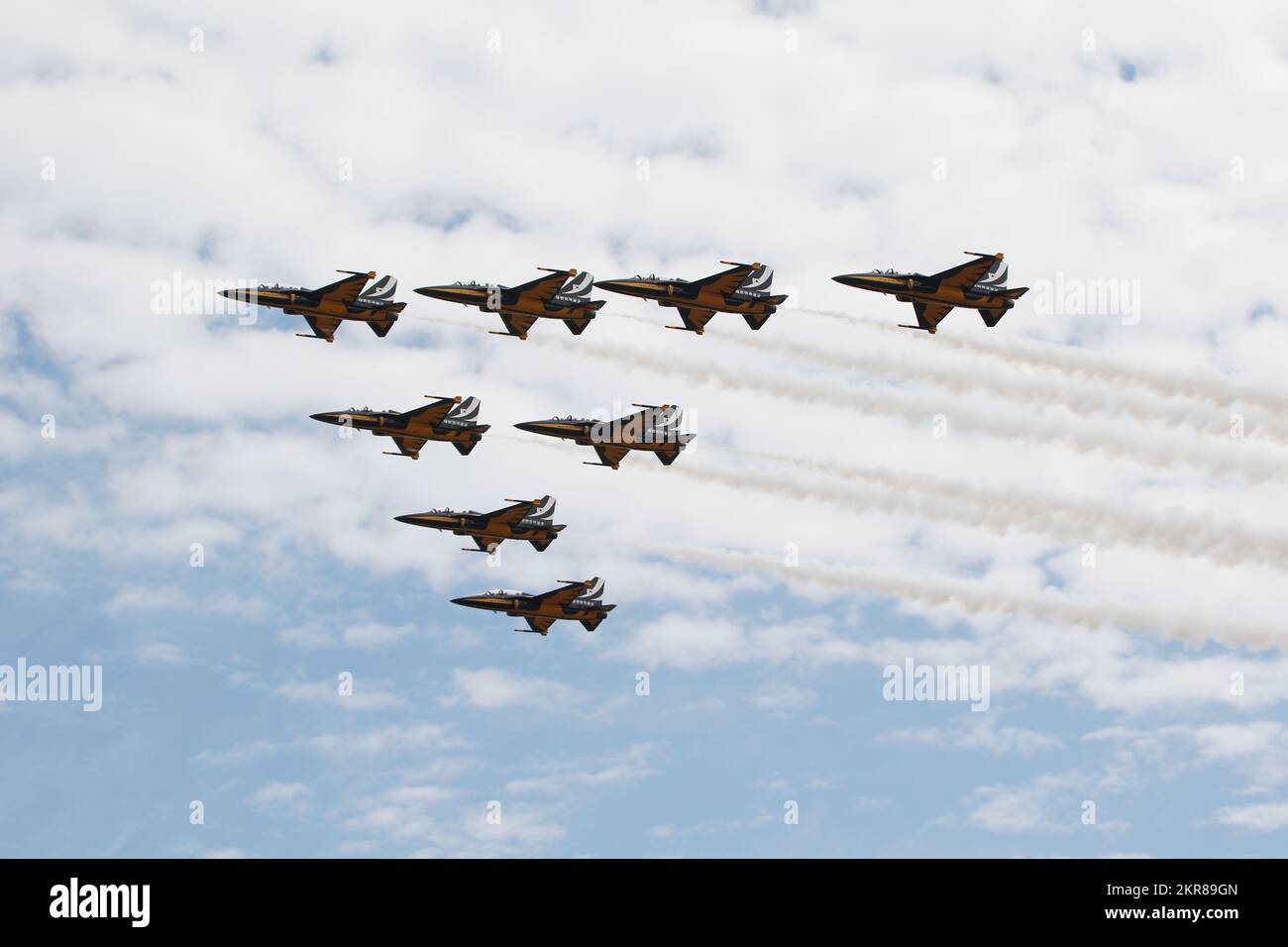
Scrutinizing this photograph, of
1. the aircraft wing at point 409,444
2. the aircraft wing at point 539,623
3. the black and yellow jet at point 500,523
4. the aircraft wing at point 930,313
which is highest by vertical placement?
the aircraft wing at point 930,313

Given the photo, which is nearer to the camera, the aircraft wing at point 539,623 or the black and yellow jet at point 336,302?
the black and yellow jet at point 336,302

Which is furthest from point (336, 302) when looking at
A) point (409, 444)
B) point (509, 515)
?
point (509, 515)

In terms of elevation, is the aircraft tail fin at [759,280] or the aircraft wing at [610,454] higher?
the aircraft tail fin at [759,280]

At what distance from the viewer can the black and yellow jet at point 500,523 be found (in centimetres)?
14138

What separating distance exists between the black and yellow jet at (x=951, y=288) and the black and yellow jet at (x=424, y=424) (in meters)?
28.5

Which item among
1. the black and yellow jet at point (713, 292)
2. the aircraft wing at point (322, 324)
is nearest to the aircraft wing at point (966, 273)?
the black and yellow jet at point (713, 292)

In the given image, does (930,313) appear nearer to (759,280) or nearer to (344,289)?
(759,280)

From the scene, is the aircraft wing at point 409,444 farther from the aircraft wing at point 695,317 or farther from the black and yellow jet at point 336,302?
the aircraft wing at point 695,317

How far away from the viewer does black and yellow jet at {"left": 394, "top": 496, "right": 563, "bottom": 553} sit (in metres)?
141
